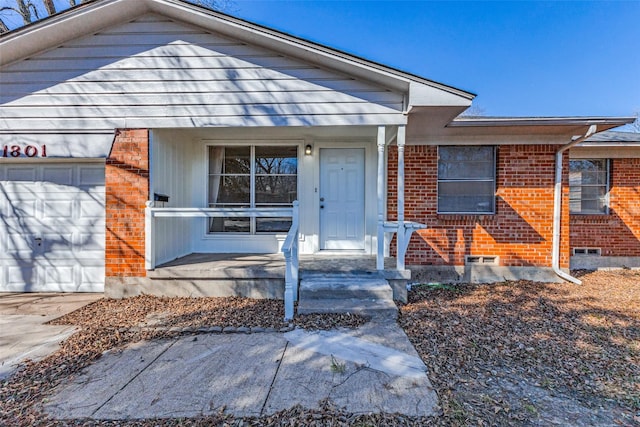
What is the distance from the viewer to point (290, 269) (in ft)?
13.8

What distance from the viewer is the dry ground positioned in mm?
2309

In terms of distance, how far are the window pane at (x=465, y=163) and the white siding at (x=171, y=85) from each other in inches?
69.8

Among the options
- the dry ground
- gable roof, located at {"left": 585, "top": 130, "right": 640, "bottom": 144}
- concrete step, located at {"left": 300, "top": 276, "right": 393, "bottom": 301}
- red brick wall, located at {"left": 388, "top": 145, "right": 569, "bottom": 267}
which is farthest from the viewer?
gable roof, located at {"left": 585, "top": 130, "right": 640, "bottom": 144}

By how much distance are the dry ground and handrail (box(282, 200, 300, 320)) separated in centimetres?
21

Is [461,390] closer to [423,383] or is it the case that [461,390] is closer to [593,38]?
[423,383]

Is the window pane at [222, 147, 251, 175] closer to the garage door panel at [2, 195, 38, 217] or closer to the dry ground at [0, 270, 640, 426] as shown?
the dry ground at [0, 270, 640, 426]

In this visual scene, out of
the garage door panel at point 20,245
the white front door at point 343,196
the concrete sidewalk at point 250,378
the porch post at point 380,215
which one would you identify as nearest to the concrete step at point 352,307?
the concrete sidewalk at point 250,378

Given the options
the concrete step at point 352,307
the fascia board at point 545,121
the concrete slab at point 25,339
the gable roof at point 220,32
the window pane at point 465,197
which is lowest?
the concrete slab at point 25,339

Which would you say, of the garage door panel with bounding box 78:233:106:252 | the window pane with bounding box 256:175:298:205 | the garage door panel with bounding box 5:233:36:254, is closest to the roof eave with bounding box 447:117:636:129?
the window pane with bounding box 256:175:298:205

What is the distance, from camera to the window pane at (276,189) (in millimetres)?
6520

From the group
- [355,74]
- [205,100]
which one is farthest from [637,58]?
[205,100]

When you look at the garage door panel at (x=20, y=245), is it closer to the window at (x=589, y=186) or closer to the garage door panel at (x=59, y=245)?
the garage door panel at (x=59, y=245)

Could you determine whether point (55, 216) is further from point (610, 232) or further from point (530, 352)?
point (610, 232)

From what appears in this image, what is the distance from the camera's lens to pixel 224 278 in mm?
4926
